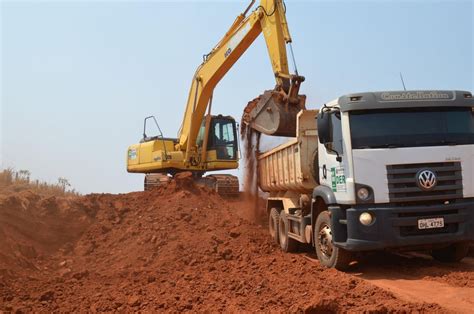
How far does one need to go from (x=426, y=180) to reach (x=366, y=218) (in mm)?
1073

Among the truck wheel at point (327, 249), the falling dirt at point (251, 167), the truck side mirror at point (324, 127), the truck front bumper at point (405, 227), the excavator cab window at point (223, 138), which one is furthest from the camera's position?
the excavator cab window at point (223, 138)

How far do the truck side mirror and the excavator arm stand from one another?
335 centimetres

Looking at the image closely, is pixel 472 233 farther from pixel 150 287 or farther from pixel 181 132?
pixel 181 132

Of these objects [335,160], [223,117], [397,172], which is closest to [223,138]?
[223,117]

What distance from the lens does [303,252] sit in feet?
35.5

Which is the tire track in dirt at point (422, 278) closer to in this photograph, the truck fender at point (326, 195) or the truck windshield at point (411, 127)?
the truck fender at point (326, 195)

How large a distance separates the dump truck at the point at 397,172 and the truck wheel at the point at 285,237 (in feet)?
7.69

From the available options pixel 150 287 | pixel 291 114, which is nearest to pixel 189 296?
pixel 150 287

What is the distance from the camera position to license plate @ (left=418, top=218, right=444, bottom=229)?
24.0ft

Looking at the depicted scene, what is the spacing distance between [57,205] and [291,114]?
285 inches

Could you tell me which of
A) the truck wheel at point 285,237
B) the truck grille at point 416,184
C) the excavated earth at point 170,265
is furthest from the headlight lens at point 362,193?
the truck wheel at point 285,237

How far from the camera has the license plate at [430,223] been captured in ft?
24.0

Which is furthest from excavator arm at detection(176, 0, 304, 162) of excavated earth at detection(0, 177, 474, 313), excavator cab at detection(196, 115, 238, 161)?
Answer: excavated earth at detection(0, 177, 474, 313)

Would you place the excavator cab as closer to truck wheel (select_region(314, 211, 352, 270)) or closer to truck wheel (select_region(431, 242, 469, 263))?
truck wheel (select_region(314, 211, 352, 270))
